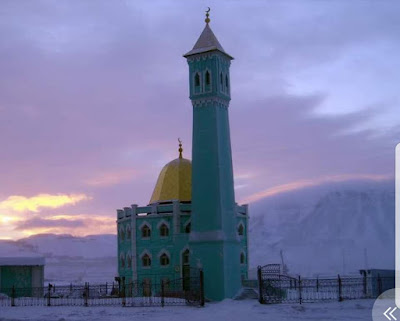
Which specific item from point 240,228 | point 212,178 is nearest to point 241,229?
point 240,228

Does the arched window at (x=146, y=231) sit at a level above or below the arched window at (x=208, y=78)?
below

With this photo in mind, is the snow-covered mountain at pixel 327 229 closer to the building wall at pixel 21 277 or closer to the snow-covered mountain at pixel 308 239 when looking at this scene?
the snow-covered mountain at pixel 308 239

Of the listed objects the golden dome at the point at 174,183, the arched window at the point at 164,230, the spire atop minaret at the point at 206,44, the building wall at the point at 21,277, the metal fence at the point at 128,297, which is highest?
the spire atop minaret at the point at 206,44

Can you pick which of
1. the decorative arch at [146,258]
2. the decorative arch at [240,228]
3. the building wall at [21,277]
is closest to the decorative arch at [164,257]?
the decorative arch at [146,258]

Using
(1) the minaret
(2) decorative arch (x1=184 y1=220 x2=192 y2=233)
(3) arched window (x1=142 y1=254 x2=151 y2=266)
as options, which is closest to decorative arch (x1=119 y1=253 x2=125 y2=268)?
(3) arched window (x1=142 y1=254 x2=151 y2=266)

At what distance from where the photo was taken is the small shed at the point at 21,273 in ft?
145

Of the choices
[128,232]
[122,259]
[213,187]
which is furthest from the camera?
[122,259]

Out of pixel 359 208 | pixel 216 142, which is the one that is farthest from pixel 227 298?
pixel 359 208

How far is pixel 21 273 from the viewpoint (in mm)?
45000

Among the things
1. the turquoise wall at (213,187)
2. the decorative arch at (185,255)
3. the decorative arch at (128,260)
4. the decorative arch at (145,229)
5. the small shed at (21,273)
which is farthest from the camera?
the decorative arch at (128,260)

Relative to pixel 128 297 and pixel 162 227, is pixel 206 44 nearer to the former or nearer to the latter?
pixel 162 227

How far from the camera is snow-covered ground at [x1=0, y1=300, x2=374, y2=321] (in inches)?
1157

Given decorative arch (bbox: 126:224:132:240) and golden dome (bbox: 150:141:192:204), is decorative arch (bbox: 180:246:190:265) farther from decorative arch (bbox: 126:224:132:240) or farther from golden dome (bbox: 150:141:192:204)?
decorative arch (bbox: 126:224:132:240)

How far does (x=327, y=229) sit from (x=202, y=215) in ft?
384
